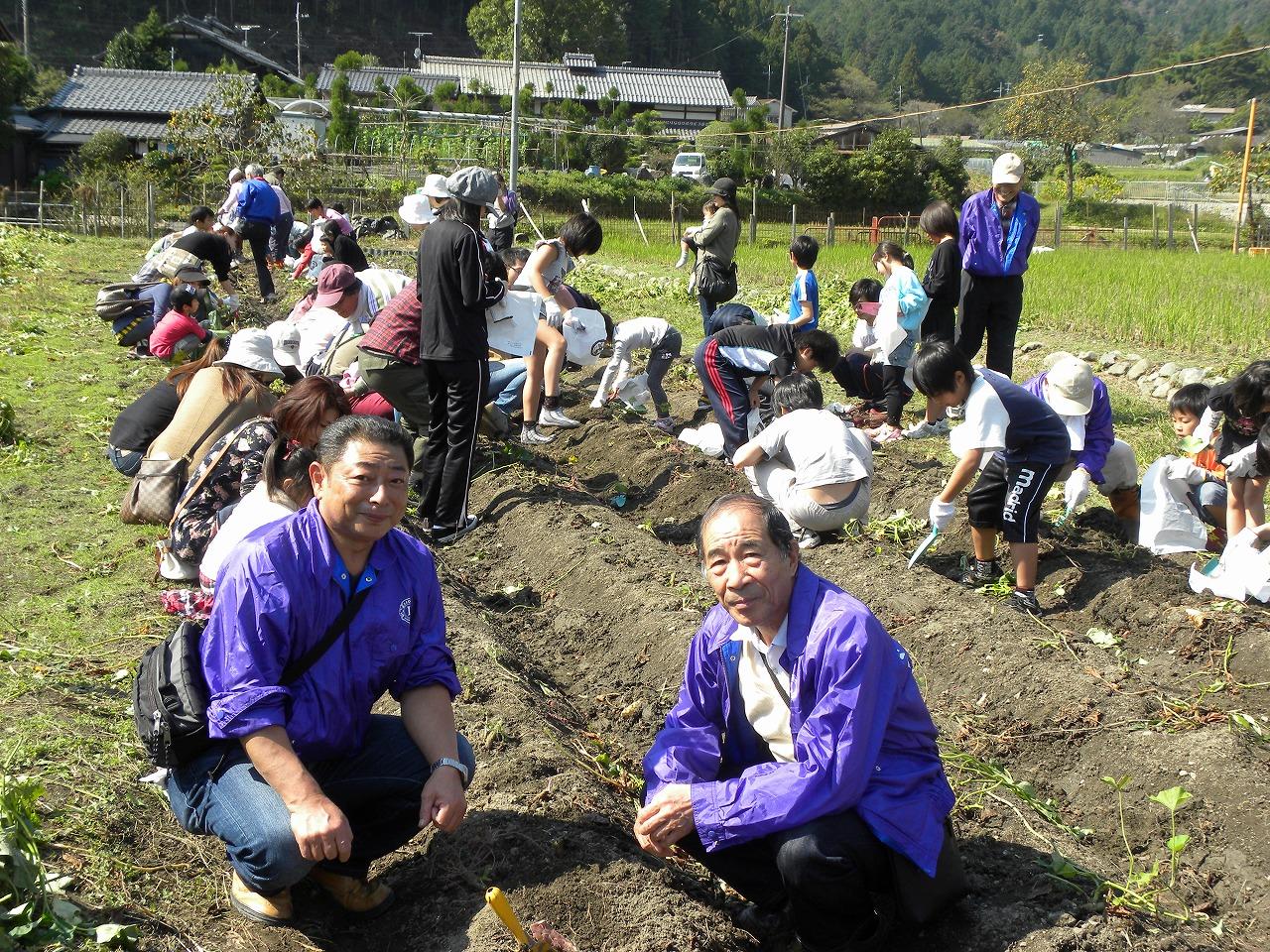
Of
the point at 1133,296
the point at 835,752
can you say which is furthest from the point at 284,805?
the point at 1133,296

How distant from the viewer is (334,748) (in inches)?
123

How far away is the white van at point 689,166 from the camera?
39031 mm

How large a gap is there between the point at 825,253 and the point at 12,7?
5489 cm

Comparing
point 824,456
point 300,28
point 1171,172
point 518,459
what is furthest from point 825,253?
point 300,28

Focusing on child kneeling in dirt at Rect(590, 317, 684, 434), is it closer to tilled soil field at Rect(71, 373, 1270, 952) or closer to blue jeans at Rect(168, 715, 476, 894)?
tilled soil field at Rect(71, 373, 1270, 952)

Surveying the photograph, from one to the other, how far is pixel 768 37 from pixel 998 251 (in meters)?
85.3

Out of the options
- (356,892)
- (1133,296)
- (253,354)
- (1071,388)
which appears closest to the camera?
(356,892)

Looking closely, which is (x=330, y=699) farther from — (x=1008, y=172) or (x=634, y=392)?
(x=1008, y=172)

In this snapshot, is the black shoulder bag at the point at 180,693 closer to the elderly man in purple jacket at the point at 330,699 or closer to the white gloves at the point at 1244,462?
the elderly man in purple jacket at the point at 330,699

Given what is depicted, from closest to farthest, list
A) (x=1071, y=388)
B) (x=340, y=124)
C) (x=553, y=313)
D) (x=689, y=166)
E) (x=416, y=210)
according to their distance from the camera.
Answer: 1. (x=1071, y=388)
2. (x=416, y=210)
3. (x=553, y=313)
4. (x=340, y=124)
5. (x=689, y=166)

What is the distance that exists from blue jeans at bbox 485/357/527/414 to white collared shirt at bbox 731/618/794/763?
5.20 metres

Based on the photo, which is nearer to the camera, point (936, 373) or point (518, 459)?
point (936, 373)

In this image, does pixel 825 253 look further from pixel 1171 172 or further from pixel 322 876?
pixel 1171 172

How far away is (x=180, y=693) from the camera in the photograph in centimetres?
295
